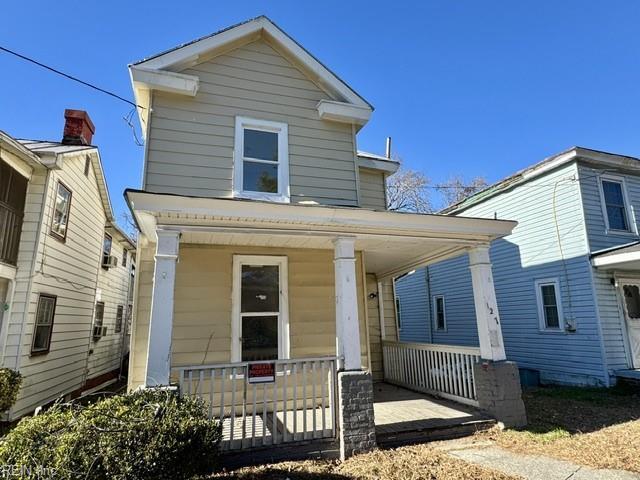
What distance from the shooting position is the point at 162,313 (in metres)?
4.24

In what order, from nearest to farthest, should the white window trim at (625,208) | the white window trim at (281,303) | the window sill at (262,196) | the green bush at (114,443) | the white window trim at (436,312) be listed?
the green bush at (114,443) < the white window trim at (281,303) < the window sill at (262,196) < the white window trim at (625,208) < the white window trim at (436,312)

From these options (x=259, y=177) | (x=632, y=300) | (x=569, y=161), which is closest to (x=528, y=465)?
(x=259, y=177)

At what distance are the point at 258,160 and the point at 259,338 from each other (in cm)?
311

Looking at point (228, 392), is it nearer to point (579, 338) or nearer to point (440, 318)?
point (579, 338)

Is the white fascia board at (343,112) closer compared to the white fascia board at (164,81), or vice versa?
the white fascia board at (164,81)

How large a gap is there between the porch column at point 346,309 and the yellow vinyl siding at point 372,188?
3.71 metres

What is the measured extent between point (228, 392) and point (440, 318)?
1025 centimetres

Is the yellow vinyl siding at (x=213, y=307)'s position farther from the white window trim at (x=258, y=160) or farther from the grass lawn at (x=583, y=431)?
the grass lawn at (x=583, y=431)

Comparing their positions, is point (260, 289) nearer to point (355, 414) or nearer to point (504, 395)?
point (355, 414)

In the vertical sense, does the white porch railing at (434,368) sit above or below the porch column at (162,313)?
below

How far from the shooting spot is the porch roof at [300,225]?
4449mm

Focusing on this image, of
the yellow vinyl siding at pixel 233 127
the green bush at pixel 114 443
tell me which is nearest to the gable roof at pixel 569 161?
the yellow vinyl siding at pixel 233 127

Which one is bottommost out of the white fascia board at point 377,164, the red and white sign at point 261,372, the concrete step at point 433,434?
the concrete step at point 433,434

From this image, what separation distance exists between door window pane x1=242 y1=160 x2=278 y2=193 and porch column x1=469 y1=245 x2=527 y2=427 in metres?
3.61
